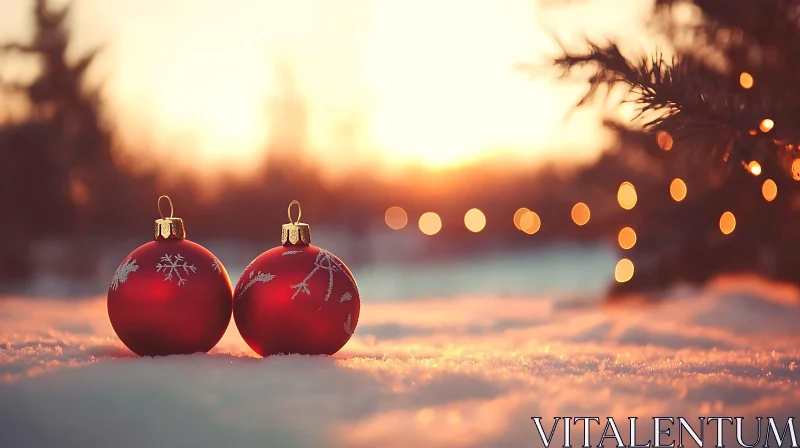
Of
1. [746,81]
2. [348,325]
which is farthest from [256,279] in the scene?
[746,81]

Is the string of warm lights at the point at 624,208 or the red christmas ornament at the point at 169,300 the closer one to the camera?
the red christmas ornament at the point at 169,300

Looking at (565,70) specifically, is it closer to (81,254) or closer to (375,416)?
(375,416)

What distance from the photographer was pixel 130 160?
1079cm

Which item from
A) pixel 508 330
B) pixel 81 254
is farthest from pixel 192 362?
pixel 81 254

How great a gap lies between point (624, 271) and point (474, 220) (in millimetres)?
6916

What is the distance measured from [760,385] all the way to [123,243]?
8926 mm

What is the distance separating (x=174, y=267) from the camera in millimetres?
3400

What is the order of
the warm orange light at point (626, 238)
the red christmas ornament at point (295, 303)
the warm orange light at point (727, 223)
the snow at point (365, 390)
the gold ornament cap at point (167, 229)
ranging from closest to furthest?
the snow at point (365, 390) < the red christmas ornament at point (295, 303) < the gold ornament cap at point (167, 229) < the warm orange light at point (727, 223) < the warm orange light at point (626, 238)

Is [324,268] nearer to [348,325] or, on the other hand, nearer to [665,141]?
[348,325]

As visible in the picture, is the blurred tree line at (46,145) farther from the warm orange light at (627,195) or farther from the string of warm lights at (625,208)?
the warm orange light at (627,195)

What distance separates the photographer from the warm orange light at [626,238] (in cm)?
658

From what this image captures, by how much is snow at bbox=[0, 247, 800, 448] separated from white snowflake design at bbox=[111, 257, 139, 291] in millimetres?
344

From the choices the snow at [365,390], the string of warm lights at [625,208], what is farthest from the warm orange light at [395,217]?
the snow at [365,390]

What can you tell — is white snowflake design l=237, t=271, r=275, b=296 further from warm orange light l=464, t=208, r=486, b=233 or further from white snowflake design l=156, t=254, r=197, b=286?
warm orange light l=464, t=208, r=486, b=233
